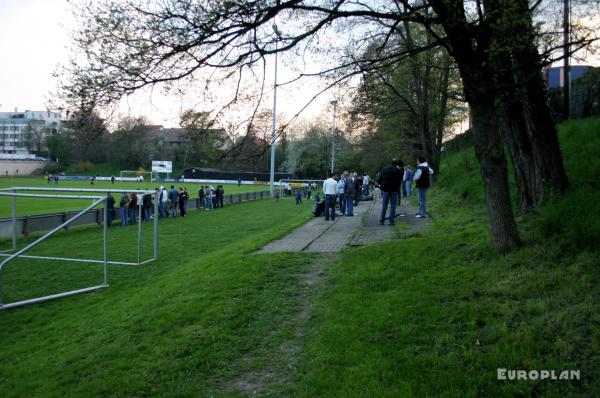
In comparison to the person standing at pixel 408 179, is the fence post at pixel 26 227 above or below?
below

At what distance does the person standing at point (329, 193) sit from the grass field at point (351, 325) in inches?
258

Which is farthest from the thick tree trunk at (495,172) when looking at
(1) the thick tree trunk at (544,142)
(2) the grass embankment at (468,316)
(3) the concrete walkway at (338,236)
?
(3) the concrete walkway at (338,236)

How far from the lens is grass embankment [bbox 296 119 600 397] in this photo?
3.71 m

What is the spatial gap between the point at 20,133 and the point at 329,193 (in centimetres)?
13145

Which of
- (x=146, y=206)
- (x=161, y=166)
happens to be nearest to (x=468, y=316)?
(x=146, y=206)

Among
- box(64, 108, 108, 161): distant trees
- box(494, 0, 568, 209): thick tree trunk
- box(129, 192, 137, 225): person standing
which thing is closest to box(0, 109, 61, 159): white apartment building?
box(129, 192, 137, 225): person standing

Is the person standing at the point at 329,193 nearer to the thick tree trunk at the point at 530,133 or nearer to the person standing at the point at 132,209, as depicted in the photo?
the thick tree trunk at the point at 530,133

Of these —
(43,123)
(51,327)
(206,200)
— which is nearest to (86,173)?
(43,123)

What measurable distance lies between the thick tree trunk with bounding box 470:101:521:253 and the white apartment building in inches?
4704

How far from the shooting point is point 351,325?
506 centimetres

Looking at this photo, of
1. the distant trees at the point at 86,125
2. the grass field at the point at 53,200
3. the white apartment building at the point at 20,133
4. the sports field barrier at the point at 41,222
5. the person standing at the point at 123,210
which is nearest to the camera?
the distant trees at the point at 86,125

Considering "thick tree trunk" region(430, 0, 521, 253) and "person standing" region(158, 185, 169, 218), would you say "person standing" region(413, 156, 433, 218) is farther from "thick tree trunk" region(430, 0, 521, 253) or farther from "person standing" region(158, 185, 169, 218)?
"person standing" region(158, 185, 169, 218)

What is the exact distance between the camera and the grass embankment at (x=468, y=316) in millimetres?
3713

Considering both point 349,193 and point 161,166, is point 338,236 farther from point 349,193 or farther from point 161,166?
point 161,166
